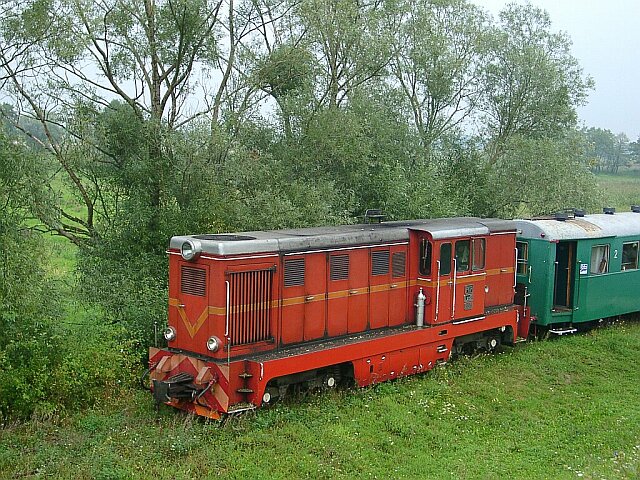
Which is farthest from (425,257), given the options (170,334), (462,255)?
(170,334)

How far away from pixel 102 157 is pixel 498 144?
1639 centimetres

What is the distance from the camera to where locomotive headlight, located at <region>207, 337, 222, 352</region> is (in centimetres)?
1105

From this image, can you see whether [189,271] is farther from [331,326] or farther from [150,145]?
[150,145]

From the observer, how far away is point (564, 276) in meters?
18.0

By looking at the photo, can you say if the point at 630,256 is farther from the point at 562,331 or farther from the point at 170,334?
the point at 170,334

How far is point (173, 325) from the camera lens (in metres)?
12.0

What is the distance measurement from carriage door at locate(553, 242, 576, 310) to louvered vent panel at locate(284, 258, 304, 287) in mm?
8160

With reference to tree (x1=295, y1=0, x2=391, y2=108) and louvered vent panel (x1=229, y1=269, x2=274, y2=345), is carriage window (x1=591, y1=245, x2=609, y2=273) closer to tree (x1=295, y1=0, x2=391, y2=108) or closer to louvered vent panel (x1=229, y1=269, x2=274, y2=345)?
tree (x1=295, y1=0, x2=391, y2=108)

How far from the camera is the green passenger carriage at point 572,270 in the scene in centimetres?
1723

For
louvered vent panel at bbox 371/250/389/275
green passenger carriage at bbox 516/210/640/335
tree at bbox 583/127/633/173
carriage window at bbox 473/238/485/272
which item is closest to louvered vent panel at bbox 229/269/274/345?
louvered vent panel at bbox 371/250/389/275

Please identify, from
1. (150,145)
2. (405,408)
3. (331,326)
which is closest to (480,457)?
(405,408)

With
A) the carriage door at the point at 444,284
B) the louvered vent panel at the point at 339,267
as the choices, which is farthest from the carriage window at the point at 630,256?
the louvered vent panel at the point at 339,267

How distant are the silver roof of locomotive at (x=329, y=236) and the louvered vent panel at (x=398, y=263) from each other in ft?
1.05

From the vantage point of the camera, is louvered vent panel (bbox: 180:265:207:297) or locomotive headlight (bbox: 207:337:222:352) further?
louvered vent panel (bbox: 180:265:207:297)
